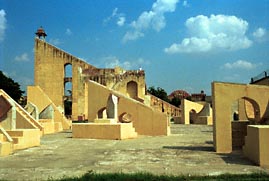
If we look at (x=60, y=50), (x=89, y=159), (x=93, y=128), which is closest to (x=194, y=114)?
(x=60, y=50)

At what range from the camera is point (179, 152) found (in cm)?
962

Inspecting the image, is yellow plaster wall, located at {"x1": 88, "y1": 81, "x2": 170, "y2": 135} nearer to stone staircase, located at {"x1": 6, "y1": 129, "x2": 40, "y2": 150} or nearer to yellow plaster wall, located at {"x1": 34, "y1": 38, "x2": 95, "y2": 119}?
stone staircase, located at {"x1": 6, "y1": 129, "x2": 40, "y2": 150}

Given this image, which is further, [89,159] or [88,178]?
[89,159]

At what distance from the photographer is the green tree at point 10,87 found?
38.1 m

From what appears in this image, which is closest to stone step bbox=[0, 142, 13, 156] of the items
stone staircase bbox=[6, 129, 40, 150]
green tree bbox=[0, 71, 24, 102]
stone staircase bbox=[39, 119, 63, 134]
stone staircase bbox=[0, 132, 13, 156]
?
stone staircase bbox=[0, 132, 13, 156]

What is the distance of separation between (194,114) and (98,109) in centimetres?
1804

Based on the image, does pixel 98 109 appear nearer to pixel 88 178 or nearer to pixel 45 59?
pixel 88 178

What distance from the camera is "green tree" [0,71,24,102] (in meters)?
38.1

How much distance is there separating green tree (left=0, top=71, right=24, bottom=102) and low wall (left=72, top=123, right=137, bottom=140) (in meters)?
25.5

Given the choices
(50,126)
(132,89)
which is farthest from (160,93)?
(50,126)

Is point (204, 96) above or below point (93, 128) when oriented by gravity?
above

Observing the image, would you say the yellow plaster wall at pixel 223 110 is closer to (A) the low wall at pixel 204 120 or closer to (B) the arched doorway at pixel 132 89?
(A) the low wall at pixel 204 120

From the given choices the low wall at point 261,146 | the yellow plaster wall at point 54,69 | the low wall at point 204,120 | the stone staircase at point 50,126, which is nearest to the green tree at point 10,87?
the yellow plaster wall at point 54,69

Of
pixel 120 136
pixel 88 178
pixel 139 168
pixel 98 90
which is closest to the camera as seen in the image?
pixel 88 178
